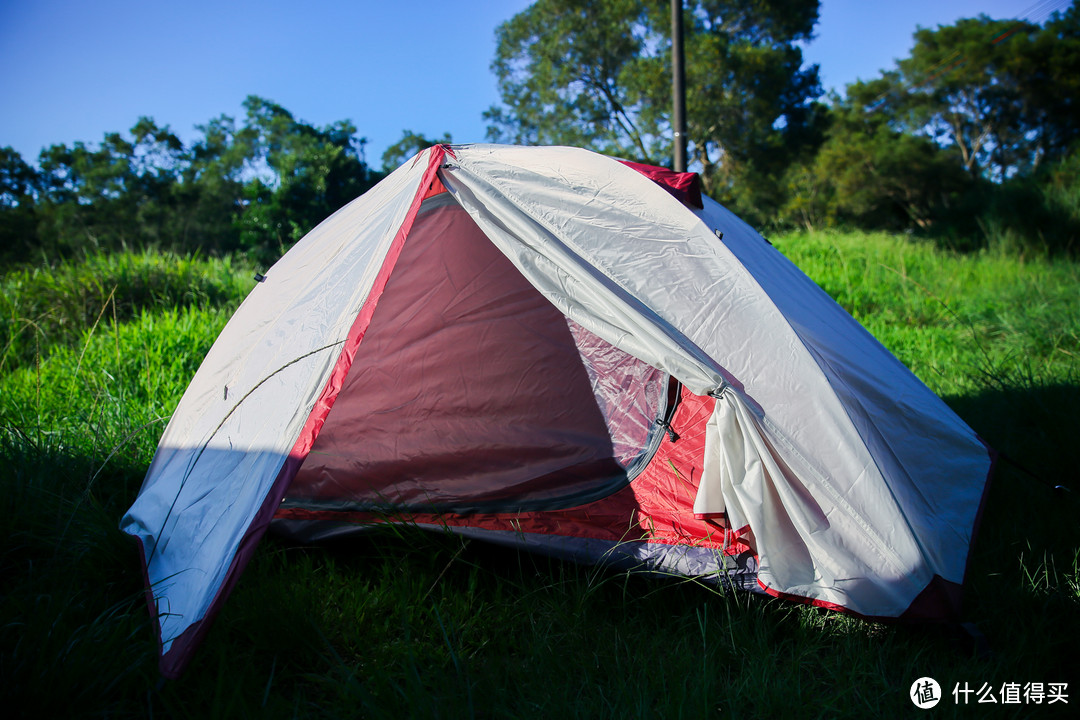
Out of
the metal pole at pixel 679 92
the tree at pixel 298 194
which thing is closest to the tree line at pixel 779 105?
the tree at pixel 298 194

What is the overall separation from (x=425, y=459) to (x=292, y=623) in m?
0.99

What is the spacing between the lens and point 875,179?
52.4 feet

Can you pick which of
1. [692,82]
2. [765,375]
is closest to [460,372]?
[765,375]

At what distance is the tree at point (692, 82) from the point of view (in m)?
14.4

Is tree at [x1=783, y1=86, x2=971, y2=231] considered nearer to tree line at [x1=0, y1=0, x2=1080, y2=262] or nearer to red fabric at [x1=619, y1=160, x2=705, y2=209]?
tree line at [x1=0, y1=0, x2=1080, y2=262]

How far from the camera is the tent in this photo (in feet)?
5.43

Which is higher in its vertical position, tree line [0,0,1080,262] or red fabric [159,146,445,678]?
tree line [0,0,1080,262]

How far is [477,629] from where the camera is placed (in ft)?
5.89

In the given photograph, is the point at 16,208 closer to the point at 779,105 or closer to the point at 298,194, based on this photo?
the point at 298,194

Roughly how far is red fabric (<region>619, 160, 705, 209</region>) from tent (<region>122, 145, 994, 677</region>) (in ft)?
0.04

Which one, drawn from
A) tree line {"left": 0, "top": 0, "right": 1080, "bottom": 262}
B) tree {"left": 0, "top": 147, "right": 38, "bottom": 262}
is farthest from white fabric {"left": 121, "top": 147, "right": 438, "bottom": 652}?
tree {"left": 0, "top": 147, "right": 38, "bottom": 262}

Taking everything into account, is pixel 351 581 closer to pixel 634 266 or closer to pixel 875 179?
pixel 634 266

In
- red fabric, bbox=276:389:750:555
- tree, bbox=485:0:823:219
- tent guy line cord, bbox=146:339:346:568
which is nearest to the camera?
tent guy line cord, bbox=146:339:346:568

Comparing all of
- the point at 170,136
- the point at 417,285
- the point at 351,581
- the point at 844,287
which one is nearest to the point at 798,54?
the point at 844,287
